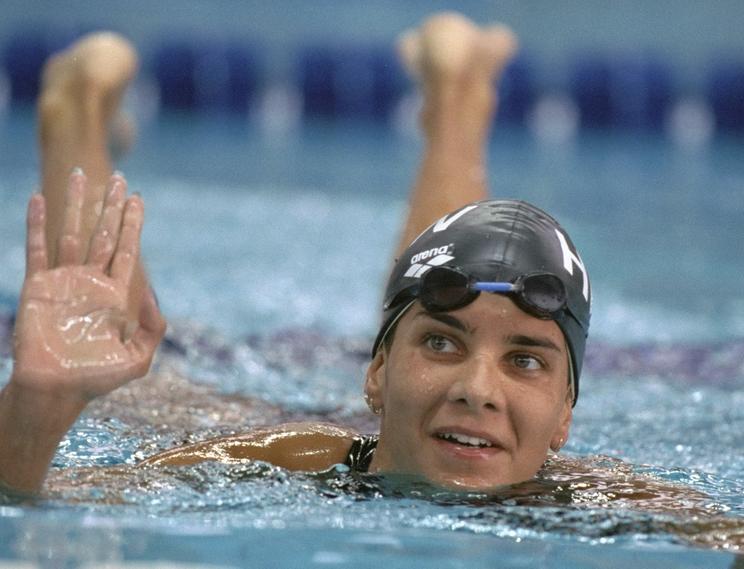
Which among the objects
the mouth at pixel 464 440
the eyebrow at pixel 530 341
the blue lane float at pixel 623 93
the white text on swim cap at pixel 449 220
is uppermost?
the blue lane float at pixel 623 93

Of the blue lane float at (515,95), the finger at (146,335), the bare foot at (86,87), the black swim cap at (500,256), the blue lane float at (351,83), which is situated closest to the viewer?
the finger at (146,335)

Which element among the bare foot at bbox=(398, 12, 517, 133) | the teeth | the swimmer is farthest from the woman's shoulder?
the bare foot at bbox=(398, 12, 517, 133)

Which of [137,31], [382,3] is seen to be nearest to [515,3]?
[382,3]

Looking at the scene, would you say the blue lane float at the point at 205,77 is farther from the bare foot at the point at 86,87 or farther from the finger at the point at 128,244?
the finger at the point at 128,244

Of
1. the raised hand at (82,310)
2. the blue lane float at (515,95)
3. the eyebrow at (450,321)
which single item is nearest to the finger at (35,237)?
the raised hand at (82,310)

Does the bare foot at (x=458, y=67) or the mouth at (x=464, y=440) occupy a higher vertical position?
the bare foot at (x=458, y=67)

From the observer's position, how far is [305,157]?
34.2 ft

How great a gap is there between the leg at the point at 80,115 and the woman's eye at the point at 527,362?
1684 mm

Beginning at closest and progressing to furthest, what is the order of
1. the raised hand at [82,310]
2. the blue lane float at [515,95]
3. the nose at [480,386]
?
the raised hand at [82,310] < the nose at [480,386] < the blue lane float at [515,95]

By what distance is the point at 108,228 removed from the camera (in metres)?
2.26

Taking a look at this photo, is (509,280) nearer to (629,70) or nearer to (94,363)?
(94,363)

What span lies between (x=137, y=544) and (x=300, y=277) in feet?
14.0

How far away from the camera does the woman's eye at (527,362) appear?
2.43 metres

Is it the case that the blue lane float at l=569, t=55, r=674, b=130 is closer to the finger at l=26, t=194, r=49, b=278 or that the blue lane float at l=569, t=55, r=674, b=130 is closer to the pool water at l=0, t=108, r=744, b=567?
the pool water at l=0, t=108, r=744, b=567
